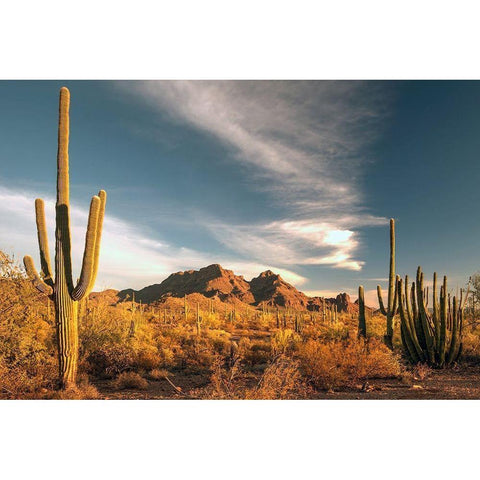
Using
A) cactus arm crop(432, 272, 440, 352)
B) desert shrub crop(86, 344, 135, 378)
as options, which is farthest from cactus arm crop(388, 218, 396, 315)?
desert shrub crop(86, 344, 135, 378)

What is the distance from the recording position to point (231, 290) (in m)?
74.0

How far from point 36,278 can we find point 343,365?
25.3 feet

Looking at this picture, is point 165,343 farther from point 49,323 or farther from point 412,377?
point 412,377

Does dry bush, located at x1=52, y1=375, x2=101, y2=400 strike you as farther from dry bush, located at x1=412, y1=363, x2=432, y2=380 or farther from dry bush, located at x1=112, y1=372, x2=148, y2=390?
dry bush, located at x1=412, y1=363, x2=432, y2=380

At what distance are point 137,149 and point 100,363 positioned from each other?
21.3 ft

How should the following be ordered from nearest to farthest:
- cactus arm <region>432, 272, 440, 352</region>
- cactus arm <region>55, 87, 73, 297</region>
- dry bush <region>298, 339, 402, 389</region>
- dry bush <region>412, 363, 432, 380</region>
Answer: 1. cactus arm <region>55, 87, 73, 297</region>
2. dry bush <region>298, 339, 402, 389</region>
3. dry bush <region>412, 363, 432, 380</region>
4. cactus arm <region>432, 272, 440, 352</region>

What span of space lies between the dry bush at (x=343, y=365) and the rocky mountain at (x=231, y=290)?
56.4 m

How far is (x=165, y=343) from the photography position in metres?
15.3

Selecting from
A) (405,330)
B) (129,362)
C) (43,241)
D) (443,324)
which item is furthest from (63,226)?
(443,324)

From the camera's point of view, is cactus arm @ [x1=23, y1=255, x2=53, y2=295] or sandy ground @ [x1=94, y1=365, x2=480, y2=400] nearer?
cactus arm @ [x1=23, y1=255, x2=53, y2=295]

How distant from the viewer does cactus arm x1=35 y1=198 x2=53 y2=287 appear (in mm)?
7859

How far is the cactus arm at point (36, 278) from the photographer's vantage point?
753 centimetres

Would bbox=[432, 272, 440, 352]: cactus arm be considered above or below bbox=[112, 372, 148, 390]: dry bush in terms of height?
above

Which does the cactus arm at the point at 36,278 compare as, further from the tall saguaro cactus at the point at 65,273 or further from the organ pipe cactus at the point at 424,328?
the organ pipe cactus at the point at 424,328
